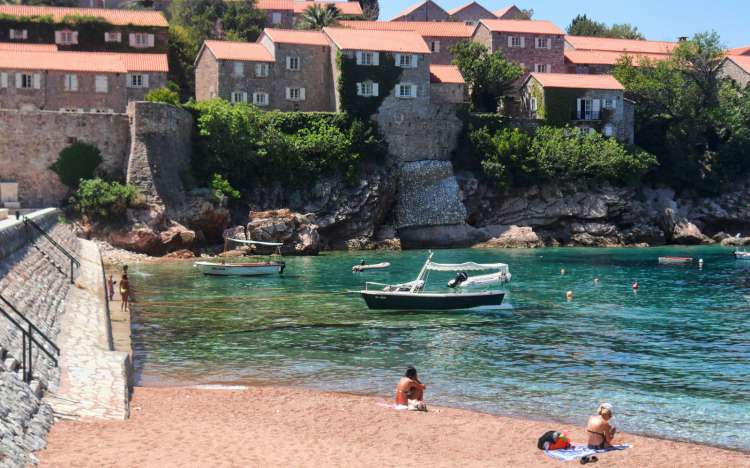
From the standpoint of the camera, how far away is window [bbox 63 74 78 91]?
237 feet

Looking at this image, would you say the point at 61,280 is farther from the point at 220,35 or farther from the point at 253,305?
the point at 220,35

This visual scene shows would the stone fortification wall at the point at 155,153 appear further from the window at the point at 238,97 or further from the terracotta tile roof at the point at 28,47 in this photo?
the terracotta tile roof at the point at 28,47

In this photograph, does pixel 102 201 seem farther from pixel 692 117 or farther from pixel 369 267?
pixel 692 117

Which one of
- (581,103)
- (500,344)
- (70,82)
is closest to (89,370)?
(500,344)

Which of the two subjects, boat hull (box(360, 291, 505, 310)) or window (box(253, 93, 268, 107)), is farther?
window (box(253, 93, 268, 107))

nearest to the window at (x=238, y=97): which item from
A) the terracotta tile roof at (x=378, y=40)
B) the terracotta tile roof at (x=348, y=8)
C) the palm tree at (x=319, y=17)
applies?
the terracotta tile roof at (x=378, y=40)

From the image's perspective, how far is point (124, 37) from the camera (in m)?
83.1

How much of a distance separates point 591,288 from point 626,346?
18.1 meters

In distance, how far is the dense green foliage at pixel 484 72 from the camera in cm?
8344

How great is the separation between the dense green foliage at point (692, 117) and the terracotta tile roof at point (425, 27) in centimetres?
1591

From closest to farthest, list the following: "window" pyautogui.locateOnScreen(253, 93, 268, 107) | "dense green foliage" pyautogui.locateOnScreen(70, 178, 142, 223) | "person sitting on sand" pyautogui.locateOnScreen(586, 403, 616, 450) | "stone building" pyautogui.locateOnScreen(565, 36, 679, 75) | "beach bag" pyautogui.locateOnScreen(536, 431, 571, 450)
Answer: "beach bag" pyautogui.locateOnScreen(536, 431, 571, 450) < "person sitting on sand" pyautogui.locateOnScreen(586, 403, 616, 450) < "dense green foliage" pyautogui.locateOnScreen(70, 178, 142, 223) < "window" pyautogui.locateOnScreen(253, 93, 268, 107) < "stone building" pyautogui.locateOnScreen(565, 36, 679, 75)

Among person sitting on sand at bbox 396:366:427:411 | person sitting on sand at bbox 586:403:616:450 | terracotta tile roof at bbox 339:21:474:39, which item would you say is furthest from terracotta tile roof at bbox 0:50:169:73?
person sitting on sand at bbox 586:403:616:450

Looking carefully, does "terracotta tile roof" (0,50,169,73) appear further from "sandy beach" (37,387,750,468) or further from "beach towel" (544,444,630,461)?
"beach towel" (544,444,630,461)

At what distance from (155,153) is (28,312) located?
4240 centimetres
